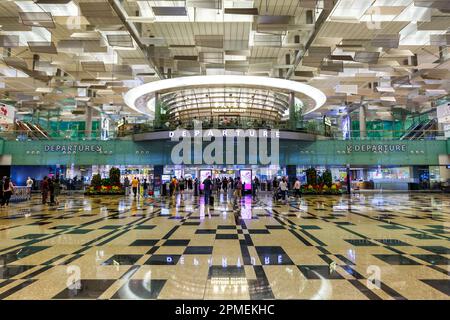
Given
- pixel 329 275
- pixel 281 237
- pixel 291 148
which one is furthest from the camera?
pixel 291 148

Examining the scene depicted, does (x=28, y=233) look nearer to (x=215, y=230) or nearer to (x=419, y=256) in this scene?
(x=215, y=230)

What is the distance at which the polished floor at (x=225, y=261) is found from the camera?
3096 millimetres

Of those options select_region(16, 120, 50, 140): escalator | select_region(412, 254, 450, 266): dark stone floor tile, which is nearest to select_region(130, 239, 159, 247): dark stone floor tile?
select_region(412, 254, 450, 266): dark stone floor tile

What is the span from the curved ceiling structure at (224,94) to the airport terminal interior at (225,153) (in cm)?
18

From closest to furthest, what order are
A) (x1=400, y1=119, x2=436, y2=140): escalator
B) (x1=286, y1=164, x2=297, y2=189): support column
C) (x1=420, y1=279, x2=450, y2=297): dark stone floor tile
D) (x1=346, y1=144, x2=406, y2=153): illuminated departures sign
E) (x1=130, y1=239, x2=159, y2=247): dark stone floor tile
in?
(x1=420, y1=279, x2=450, y2=297): dark stone floor tile, (x1=130, y1=239, x2=159, y2=247): dark stone floor tile, (x1=286, y1=164, x2=297, y2=189): support column, (x1=346, y1=144, x2=406, y2=153): illuminated departures sign, (x1=400, y1=119, x2=436, y2=140): escalator

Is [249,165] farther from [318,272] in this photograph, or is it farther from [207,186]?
[318,272]

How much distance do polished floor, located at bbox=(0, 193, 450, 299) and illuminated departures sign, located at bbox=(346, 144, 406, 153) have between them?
1918cm

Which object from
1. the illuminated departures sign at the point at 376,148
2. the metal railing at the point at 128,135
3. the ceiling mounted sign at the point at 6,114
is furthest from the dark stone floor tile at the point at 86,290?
the illuminated departures sign at the point at 376,148

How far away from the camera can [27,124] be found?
27281mm

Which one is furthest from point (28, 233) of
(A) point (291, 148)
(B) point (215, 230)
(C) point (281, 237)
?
(A) point (291, 148)

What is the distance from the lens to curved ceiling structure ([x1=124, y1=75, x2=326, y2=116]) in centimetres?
2089

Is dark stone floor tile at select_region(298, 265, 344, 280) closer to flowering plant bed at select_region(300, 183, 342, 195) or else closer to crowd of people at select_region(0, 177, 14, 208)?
crowd of people at select_region(0, 177, 14, 208)

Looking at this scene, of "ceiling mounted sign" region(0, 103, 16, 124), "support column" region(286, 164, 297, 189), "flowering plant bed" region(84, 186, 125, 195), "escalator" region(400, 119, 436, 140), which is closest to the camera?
"ceiling mounted sign" region(0, 103, 16, 124)
